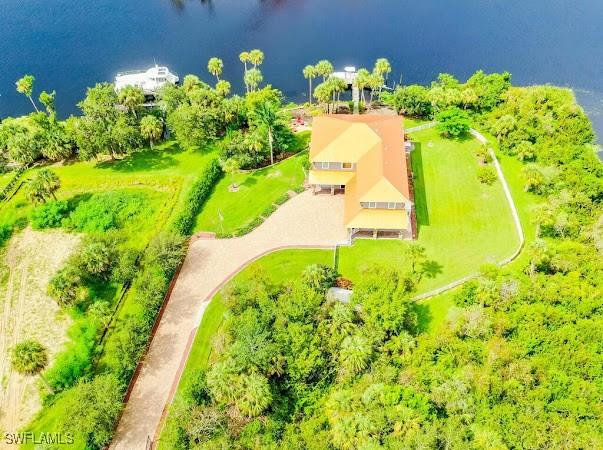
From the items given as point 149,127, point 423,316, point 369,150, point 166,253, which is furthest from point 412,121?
point 166,253

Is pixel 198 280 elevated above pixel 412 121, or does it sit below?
below

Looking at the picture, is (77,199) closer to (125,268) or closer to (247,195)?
(125,268)

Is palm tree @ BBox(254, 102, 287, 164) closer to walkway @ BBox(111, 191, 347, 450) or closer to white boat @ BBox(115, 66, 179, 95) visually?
walkway @ BBox(111, 191, 347, 450)

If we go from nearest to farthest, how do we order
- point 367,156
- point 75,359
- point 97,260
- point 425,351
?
point 425,351, point 75,359, point 97,260, point 367,156

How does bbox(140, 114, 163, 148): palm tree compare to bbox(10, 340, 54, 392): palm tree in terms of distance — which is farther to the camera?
bbox(140, 114, 163, 148): palm tree

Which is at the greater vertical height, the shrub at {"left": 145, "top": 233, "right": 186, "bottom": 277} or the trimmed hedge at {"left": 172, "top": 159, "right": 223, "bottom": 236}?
the trimmed hedge at {"left": 172, "top": 159, "right": 223, "bottom": 236}

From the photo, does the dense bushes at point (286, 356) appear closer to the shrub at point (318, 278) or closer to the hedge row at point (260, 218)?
the shrub at point (318, 278)

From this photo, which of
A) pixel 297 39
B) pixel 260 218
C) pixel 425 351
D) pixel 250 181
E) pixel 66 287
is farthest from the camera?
pixel 297 39

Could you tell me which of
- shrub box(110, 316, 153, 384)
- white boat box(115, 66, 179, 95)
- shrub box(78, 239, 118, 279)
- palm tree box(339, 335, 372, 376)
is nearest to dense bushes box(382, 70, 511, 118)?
white boat box(115, 66, 179, 95)
